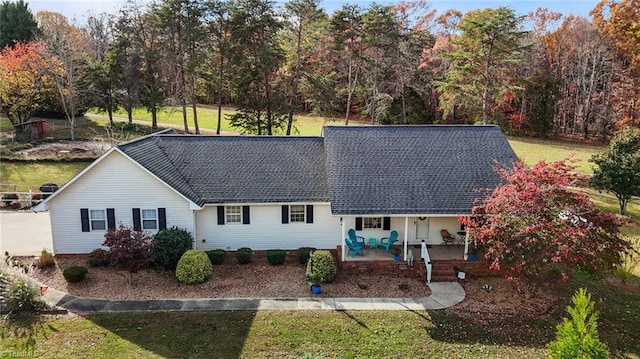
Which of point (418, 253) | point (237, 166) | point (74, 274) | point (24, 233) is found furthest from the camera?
point (24, 233)

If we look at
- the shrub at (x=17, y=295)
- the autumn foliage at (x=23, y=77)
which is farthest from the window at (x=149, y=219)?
the autumn foliage at (x=23, y=77)

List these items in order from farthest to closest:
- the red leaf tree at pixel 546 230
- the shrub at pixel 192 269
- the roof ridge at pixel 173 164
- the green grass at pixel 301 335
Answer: the roof ridge at pixel 173 164 → the shrub at pixel 192 269 → the red leaf tree at pixel 546 230 → the green grass at pixel 301 335

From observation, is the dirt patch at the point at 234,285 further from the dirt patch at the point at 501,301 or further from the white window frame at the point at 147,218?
the white window frame at the point at 147,218

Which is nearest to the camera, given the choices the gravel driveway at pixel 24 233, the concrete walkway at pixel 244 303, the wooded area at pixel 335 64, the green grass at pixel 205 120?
the concrete walkway at pixel 244 303

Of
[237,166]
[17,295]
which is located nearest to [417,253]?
[237,166]

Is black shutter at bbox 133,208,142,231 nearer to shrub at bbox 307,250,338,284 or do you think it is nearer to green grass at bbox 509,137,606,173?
shrub at bbox 307,250,338,284

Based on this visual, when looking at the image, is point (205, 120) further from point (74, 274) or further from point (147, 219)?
point (74, 274)

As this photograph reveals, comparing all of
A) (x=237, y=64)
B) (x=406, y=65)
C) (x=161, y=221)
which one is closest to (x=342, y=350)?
(x=161, y=221)
